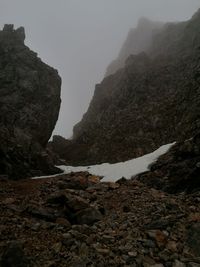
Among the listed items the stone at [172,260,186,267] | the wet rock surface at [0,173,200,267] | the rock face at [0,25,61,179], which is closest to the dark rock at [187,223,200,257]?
the wet rock surface at [0,173,200,267]

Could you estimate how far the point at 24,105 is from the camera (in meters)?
53.7

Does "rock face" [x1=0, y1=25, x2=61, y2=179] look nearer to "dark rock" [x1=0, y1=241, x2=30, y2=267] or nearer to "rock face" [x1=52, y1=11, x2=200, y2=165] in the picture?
"rock face" [x1=52, y1=11, x2=200, y2=165]

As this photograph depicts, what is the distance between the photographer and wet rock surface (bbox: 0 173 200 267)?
13672 mm

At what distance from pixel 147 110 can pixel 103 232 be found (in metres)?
45.8

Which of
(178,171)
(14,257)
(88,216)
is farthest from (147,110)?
(14,257)

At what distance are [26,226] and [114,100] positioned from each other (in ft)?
185

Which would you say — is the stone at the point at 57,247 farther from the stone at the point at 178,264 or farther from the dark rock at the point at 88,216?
the stone at the point at 178,264

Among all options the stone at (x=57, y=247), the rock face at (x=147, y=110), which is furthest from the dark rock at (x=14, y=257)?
the rock face at (x=147, y=110)

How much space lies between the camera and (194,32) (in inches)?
3233

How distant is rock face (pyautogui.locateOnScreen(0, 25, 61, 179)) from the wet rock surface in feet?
67.6

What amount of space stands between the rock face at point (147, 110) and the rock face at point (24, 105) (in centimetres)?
840

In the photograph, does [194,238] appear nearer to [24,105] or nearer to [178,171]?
[178,171]

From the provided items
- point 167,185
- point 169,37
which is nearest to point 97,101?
point 169,37

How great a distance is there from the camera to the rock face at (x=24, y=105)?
4397cm
